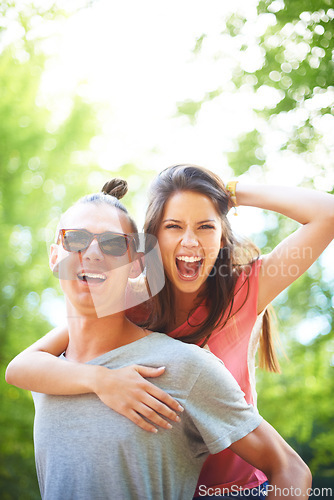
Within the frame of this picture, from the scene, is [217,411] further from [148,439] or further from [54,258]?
[54,258]

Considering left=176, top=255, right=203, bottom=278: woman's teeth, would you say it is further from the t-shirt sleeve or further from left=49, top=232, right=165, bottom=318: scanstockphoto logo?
the t-shirt sleeve

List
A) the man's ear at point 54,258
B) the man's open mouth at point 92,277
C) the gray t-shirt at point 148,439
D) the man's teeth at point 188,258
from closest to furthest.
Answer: the gray t-shirt at point 148,439 → the man's open mouth at point 92,277 → the man's ear at point 54,258 → the man's teeth at point 188,258

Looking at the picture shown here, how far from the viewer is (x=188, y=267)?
193 cm

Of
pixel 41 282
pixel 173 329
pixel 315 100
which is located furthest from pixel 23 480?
pixel 315 100

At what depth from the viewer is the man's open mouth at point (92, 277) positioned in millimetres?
1443

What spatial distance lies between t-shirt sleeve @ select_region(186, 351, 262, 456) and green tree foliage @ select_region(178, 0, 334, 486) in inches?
73.6

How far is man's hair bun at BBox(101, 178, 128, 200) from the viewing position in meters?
1.74

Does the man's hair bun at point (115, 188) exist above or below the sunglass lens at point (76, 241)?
above

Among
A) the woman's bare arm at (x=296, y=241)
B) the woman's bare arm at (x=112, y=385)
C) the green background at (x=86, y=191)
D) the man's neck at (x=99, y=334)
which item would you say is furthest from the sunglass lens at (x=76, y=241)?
the green background at (x=86, y=191)

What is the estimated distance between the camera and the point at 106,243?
4.87 feet

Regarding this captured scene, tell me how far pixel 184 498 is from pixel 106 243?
29.2 inches

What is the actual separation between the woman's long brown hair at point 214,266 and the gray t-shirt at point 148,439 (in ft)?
1.60

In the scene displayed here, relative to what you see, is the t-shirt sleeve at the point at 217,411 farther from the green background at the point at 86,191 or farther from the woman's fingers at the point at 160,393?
the green background at the point at 86,191

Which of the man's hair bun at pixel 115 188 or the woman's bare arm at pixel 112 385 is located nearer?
the woman's bare arm at pixel 112 385
